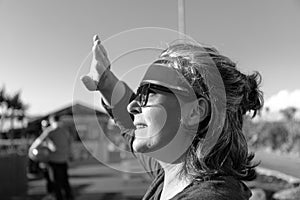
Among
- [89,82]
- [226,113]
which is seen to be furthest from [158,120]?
[89,82]

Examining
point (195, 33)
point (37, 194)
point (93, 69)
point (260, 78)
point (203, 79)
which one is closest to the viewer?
point (203, 79)

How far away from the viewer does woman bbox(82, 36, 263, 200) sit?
3.34ft

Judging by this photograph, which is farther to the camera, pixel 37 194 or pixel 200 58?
pixel 37 194

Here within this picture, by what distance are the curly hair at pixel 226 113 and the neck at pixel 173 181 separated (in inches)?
0.9

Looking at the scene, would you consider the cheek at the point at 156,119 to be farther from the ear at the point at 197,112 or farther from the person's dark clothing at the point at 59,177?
the person's dark clothing at the point at 59,177

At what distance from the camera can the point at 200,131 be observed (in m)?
1.06

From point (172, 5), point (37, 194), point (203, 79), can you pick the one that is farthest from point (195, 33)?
point (37, 194)

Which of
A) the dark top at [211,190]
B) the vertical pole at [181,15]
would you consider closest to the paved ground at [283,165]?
the vertical pole at [181,15]

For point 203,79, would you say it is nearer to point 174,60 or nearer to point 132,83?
point 174,60

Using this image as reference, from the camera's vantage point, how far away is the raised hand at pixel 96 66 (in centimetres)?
129

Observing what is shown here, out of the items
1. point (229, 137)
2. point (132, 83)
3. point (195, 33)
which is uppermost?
point (195, 33)

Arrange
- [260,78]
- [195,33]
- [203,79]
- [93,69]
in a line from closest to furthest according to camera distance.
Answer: [203,79]
[260,78]
[93,69]
[195,33]

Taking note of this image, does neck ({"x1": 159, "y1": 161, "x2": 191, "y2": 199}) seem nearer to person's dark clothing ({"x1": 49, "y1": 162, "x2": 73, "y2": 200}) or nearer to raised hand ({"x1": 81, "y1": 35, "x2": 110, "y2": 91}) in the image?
raised hand ({"x1": 81, "y1": 35, "x2": 110, "y2": 91})

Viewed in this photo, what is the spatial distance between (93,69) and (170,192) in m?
0.46
